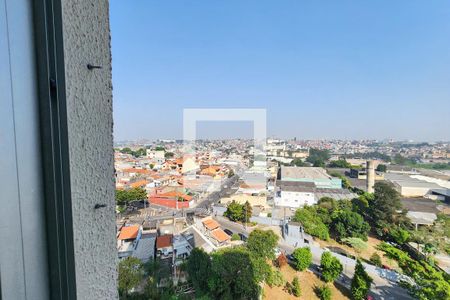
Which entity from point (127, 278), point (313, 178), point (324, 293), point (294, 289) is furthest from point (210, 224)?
point (313, 178)

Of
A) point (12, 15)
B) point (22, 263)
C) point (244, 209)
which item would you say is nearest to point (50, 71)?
point (12, 15)

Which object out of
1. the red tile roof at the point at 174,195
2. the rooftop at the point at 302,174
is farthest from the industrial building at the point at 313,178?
the red tile roof at the point at 174,195

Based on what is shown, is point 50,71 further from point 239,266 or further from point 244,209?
point 244,209

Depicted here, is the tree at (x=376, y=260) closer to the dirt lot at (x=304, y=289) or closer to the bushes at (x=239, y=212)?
the dirt lot at (x=304, y=289)

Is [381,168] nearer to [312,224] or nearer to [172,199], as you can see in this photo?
[312,224]

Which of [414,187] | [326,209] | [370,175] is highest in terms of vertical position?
[370,175]
